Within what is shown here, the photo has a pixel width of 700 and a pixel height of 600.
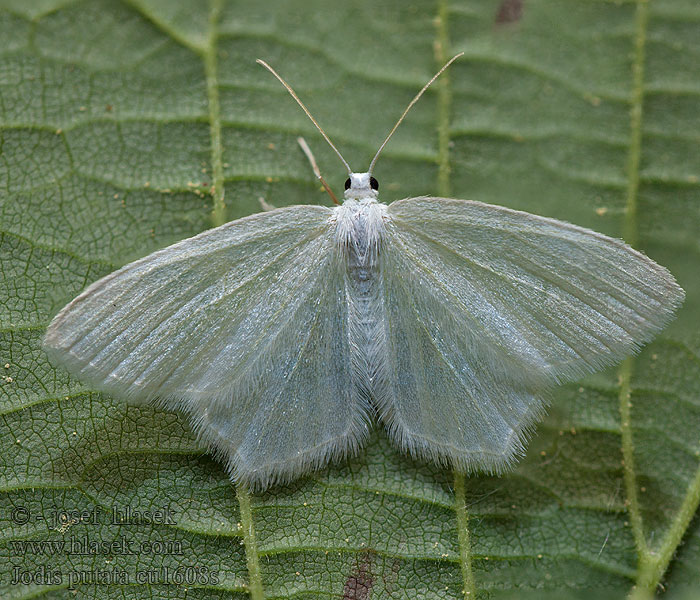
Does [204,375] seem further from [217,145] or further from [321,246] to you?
[217,145]

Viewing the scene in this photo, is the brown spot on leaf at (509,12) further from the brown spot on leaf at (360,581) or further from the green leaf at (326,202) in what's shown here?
the brown spot on leaf at (360,581)

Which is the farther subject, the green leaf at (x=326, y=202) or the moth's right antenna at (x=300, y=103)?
the moth's right antenna at (x=300, y=103)

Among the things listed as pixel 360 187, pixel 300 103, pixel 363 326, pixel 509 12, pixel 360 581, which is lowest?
pixel 360 581

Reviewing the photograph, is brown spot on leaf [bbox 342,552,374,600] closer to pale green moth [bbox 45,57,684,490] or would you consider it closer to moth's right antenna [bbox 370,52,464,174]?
pale green moth [bbox 45,57,684,490]

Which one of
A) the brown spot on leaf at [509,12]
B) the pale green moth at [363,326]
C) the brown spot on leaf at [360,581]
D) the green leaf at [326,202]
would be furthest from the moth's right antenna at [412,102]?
the brown spot on leaf at [360,581]

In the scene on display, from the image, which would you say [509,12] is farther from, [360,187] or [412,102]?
[360,187]

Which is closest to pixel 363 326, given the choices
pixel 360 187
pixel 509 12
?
pixel 360 187

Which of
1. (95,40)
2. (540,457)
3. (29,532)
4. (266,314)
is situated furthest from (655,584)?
(95,40)
